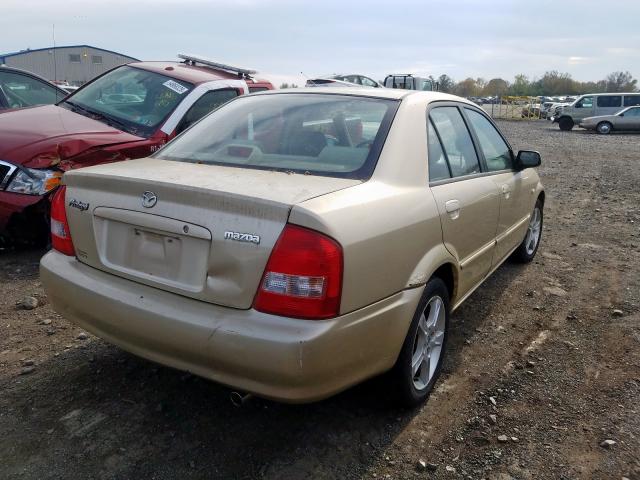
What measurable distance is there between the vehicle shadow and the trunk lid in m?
0.74

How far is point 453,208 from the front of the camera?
3123 mm

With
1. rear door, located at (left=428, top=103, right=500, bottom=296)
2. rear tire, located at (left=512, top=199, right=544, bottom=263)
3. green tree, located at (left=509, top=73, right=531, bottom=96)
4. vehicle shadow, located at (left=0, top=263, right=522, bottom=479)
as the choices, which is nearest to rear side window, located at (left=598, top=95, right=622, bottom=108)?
rear tire, located at (left=512, top=199, right=544, bottom=263)

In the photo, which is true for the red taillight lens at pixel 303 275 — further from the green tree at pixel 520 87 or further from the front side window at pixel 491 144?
the green tree at pixel 520 87

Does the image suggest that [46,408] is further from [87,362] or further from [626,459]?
[626,459]

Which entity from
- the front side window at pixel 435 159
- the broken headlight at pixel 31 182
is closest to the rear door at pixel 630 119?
the front side window at pixel 435 159

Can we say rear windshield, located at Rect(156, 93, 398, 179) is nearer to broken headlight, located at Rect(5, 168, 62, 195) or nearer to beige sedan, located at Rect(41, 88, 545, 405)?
beige sedan, located at Rect(41, 88, 545, 405)

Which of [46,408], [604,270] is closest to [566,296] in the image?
[604,270]

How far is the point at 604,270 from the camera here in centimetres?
540

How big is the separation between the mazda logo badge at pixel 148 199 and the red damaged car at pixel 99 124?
2.59 meters

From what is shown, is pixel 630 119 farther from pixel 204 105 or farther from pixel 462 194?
pixel 462 194

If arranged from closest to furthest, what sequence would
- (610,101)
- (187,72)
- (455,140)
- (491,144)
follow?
(455,140) → (491,144) → (187,72) → (610,101)

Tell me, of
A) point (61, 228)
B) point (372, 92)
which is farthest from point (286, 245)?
point (372, 92)

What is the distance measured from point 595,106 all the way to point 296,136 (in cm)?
3011

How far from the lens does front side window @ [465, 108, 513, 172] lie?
13.3 feet
